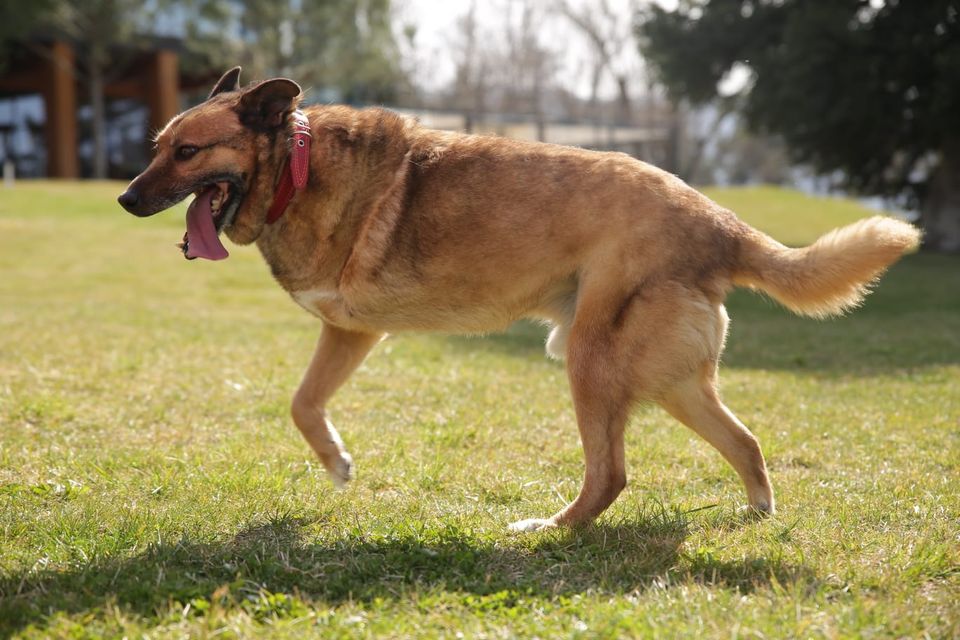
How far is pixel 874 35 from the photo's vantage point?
61.4 ft

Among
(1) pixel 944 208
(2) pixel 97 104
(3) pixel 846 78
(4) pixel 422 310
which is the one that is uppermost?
(3) pixel 846 78

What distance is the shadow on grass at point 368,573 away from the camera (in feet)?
10.4

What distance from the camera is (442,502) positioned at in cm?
455

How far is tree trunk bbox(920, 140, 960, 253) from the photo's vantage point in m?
21.4

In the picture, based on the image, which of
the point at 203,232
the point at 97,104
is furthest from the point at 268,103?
the point at 97,104

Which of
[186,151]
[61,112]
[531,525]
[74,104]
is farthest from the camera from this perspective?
[74,104]

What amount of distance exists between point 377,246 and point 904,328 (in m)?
9.66

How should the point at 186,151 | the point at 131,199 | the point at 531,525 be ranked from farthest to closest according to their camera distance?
the point at 186,151, the point at 131,199, the point at 531,525

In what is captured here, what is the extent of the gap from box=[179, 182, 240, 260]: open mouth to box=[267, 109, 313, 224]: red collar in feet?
0.63

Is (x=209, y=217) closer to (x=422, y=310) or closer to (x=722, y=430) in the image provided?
(x=422, y=310)

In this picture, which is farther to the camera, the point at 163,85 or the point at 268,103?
the point at 163,85

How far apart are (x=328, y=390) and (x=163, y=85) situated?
3460cm

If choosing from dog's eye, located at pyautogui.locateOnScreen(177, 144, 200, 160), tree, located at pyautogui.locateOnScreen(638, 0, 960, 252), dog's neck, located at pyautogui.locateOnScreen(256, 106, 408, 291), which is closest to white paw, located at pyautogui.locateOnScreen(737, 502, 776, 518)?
dog's neck, located at pyautogui.locateOnScreen(256, 106, 408, 291)

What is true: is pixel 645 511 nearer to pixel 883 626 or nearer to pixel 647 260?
pixel 647 260
